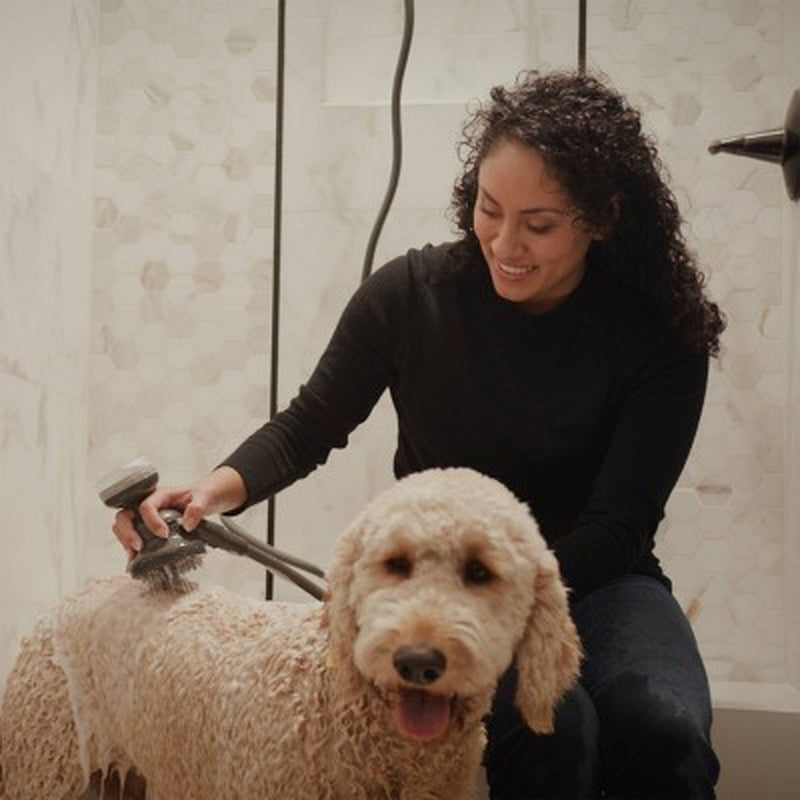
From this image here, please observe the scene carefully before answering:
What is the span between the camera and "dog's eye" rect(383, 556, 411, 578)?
876 mm

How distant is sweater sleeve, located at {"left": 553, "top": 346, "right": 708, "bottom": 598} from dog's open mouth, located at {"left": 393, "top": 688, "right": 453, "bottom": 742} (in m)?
0.28

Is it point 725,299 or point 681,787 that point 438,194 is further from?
point 681,787

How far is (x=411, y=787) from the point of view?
922 mm

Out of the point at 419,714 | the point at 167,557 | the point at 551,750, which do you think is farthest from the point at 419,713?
the point at 167,557

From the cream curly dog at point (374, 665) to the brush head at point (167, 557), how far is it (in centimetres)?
6

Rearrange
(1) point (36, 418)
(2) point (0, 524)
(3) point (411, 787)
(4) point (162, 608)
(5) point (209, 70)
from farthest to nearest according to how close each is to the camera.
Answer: (5) point (209, 70) → (1) point (36, 418) → (2) point (0, 524) → (4) point (162, 608) → (3) point (411, 787)

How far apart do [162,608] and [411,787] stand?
1.14ft

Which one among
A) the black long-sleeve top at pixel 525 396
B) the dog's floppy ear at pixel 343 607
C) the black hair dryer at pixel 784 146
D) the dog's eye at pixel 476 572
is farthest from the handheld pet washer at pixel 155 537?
the black hair dryer at pixel 784 146

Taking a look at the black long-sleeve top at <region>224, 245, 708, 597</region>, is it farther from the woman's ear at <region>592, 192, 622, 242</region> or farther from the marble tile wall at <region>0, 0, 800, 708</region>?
the marble tile wall at <region>0, 0, 800, 708</region>

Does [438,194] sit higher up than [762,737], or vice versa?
[438,194]

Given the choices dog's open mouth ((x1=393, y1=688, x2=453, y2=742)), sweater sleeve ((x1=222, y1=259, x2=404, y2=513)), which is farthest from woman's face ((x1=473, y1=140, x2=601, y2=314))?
dog's open mouth ((x1=393, y1=688, x2=453, y2=742))

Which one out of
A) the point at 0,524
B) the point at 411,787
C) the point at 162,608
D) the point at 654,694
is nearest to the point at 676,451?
the point at 654,694

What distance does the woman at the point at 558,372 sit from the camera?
1.10m

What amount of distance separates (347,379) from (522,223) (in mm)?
306
